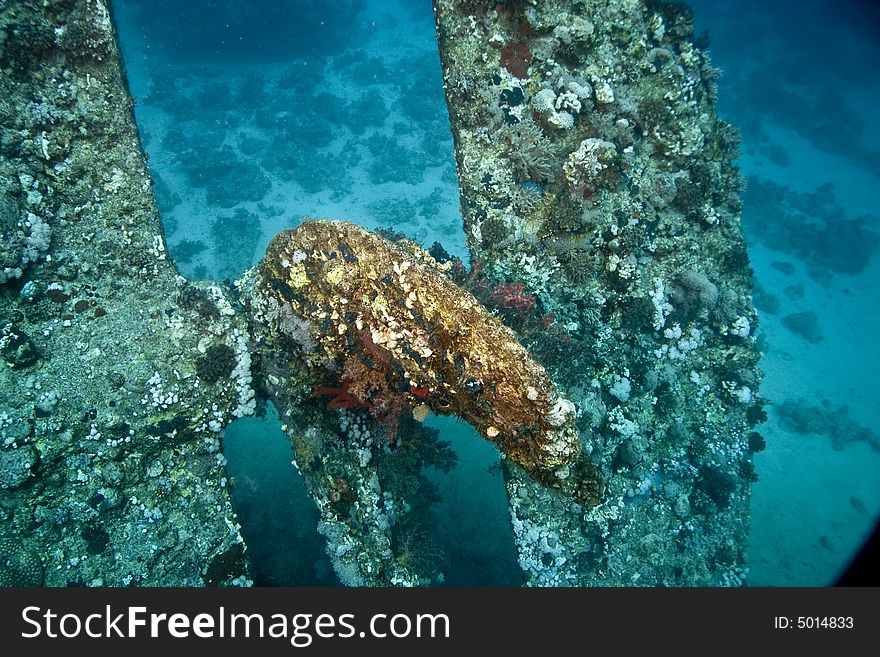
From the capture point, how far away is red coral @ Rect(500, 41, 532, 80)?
7426 mm

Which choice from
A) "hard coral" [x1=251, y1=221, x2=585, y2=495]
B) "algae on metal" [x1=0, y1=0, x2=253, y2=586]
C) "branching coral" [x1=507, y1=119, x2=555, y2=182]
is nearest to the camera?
"hard coral" [x1=251, y1=221, x2=585, y2=495]

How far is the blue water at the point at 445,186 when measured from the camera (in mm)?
12492

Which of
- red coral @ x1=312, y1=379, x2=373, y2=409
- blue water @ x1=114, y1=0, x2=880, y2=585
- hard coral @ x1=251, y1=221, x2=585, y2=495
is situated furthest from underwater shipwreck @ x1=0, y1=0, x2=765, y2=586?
blue water @ x1=114, y1=0, x2=880, y2=585

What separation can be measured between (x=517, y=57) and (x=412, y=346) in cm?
596

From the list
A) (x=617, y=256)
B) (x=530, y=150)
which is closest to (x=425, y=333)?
(x=530, y=150)

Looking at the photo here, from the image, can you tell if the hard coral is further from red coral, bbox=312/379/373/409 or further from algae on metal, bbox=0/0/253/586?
algae on metal, bbox=0/0/253/586

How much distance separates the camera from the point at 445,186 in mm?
22562

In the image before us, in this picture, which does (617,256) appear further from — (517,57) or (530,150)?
(517,57)

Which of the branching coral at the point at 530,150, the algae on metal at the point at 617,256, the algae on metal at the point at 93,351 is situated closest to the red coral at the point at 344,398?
the algae on metal at the point at 93,351

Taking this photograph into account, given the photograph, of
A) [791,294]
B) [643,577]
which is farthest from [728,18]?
[643,577]

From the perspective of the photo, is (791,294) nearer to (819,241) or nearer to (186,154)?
(819,241)

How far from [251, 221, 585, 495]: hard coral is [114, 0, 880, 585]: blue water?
172 inches

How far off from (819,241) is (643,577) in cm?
2634

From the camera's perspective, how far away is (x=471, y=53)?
749 cm
